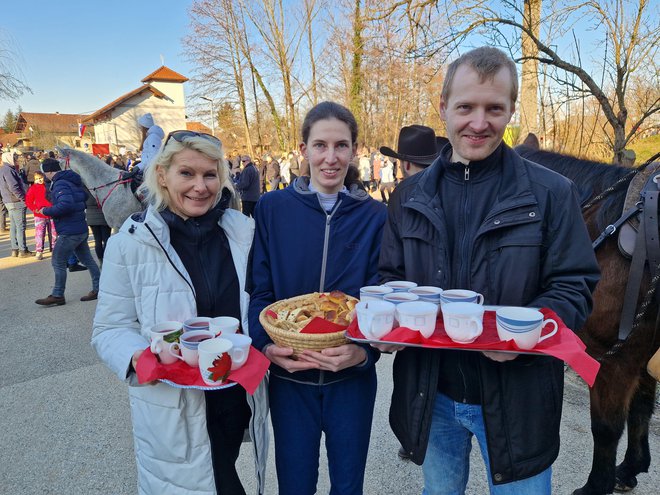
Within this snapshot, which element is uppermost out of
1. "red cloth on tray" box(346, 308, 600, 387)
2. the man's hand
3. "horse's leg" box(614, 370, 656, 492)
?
"red cloth on tray" box(346, 308, 600, 387)

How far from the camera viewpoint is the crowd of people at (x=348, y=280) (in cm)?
139

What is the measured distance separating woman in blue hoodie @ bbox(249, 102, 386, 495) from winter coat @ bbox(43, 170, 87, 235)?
5.57m

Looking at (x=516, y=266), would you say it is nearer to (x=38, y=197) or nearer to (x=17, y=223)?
(x=38, y=197)

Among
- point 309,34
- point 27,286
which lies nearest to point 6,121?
point 309,34

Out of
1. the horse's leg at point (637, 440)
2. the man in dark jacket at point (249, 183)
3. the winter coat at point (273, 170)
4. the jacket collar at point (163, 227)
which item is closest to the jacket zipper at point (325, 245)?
the jacket collar at point (163, 227)

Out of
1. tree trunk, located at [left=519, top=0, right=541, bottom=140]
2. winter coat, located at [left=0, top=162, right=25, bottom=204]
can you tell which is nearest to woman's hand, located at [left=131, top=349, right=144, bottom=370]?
tree trunk, located at [left=519, top=0, right=541, bottom=140]

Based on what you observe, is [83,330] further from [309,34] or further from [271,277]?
[309,34]

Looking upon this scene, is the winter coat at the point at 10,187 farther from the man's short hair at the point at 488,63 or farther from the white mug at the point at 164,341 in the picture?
the man's short hair at the point at 488,63

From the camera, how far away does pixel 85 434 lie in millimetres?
3141

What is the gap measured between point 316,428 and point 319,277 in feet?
2.17

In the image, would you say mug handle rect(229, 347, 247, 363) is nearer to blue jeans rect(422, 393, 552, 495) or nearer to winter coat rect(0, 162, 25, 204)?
blue jeans rect(422, 393, 552, 495)

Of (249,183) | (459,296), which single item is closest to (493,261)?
(459,296)

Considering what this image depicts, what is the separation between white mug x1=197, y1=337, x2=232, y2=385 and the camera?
141 centimetres

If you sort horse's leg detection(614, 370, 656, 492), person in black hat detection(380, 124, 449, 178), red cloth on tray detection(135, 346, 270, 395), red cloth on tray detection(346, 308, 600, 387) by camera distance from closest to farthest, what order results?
red cloth on tray detection(346, 308, 600, 387) → red cloth on tray detection(135, 346, 270, 395) → horse's leg detection(614, 370, 656, 492) → person in black hat detection(380, 124, 449, 178)
